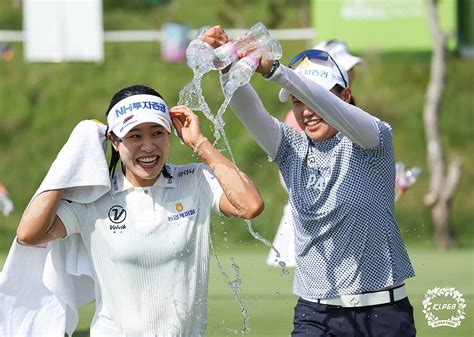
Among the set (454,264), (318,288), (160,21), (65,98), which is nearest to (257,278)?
(454,264)

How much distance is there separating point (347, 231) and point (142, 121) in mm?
1000

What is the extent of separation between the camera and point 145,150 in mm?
→ 4727

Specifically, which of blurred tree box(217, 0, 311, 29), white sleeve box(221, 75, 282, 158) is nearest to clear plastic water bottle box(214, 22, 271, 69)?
white sleeve box(221, 75, 282, 158)

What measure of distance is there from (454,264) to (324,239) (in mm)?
8093

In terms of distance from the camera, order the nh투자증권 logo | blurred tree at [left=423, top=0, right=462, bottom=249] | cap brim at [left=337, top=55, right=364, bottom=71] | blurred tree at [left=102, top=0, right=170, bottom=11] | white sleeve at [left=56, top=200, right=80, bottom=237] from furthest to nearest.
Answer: blurred tree at [left=102, top=0, right=170, bottom=11]
blurred tree at [left=423, top=0, right=462, bottom=249]
the nh투자증권 logo
cap brim at [left=337, top=55, right=364, bottom=71]
white sleeve at [left=56, top=200, right=80, bottom=237]

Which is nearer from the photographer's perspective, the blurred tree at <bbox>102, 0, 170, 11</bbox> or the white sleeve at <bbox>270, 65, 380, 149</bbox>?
the white sleeve at <bbox>270, 65, 380, 149</bbox>

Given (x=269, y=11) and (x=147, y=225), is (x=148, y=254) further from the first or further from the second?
(x=269, y=11)

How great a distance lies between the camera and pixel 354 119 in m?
4.95

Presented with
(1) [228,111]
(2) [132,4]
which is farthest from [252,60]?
(2) [132,4]

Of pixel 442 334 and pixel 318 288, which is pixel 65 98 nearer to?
pixel 442 334

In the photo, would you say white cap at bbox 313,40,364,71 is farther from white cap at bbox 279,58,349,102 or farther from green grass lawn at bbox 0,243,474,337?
white cap at bbox 279,58,349,102

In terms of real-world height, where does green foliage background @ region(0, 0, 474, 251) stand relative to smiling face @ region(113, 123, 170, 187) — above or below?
above

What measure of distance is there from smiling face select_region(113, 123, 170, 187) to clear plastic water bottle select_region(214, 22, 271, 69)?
0.37 meters

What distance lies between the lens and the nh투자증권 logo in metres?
8.36
